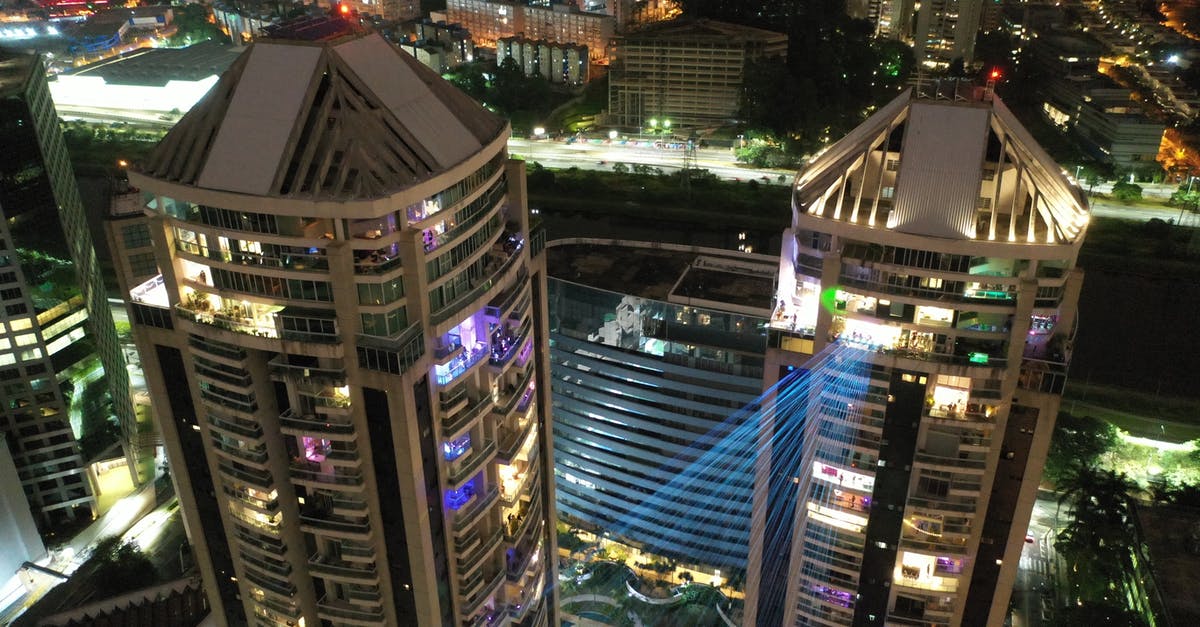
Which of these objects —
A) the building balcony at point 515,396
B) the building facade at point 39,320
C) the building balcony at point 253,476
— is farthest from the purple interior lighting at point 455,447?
the building facade at point 39,320

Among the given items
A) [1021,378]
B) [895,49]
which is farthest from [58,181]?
[895,49]

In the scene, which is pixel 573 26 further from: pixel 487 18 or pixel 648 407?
pixel 648 407

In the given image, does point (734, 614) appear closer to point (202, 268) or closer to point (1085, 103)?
point (202, 268)

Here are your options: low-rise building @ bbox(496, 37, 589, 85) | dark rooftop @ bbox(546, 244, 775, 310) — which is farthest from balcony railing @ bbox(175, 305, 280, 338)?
low-rise building @ bbox(496, 37, 589, 85)

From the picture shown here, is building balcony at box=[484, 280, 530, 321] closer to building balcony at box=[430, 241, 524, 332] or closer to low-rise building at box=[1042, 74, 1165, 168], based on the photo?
building balcony at box=[430, 241, 524, 332]

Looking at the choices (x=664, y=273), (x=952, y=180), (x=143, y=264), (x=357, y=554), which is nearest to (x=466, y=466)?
(x=357, y=554)

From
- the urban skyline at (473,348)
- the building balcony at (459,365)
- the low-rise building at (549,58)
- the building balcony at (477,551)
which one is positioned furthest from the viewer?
the low-rise building at (549,58)

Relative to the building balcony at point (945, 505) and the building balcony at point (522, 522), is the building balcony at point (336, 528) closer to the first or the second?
the building balcony at point (522, 522)
